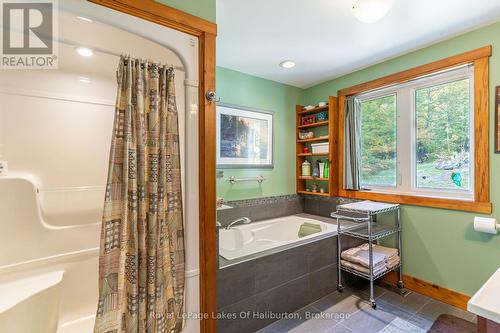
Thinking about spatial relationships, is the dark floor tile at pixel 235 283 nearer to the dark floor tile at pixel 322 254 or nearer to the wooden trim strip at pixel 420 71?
the dark floor tile at pixel 322 254

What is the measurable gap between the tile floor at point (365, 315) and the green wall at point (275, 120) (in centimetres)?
137

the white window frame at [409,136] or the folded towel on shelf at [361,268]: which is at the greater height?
the white window frame at [409,136]

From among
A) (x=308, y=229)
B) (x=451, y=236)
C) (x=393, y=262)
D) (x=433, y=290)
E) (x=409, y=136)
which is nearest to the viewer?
(x=451, y=236)

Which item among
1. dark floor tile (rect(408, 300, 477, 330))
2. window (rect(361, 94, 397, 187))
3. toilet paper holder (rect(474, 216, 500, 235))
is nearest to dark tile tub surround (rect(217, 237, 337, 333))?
dark floor tile (rect(408, 300, 477, 330))

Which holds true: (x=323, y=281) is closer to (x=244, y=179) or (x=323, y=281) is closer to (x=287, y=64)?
(x=244, y=179)

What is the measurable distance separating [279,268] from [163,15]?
6.38ft

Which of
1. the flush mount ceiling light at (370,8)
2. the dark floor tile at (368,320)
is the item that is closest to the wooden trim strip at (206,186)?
the flush mount ceiling light at (370,8)

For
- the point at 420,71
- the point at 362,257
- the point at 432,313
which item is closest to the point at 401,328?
the point at 432,313

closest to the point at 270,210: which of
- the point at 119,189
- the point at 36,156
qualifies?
the point at 119,189

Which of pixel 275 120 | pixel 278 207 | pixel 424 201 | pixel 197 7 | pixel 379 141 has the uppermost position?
pixel 197 7

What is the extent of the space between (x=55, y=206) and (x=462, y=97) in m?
3.52

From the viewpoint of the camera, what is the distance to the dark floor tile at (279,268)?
1837 mm

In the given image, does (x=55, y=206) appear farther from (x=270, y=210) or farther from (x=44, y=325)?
(x=270, y=210)

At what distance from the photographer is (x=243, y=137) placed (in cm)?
292
